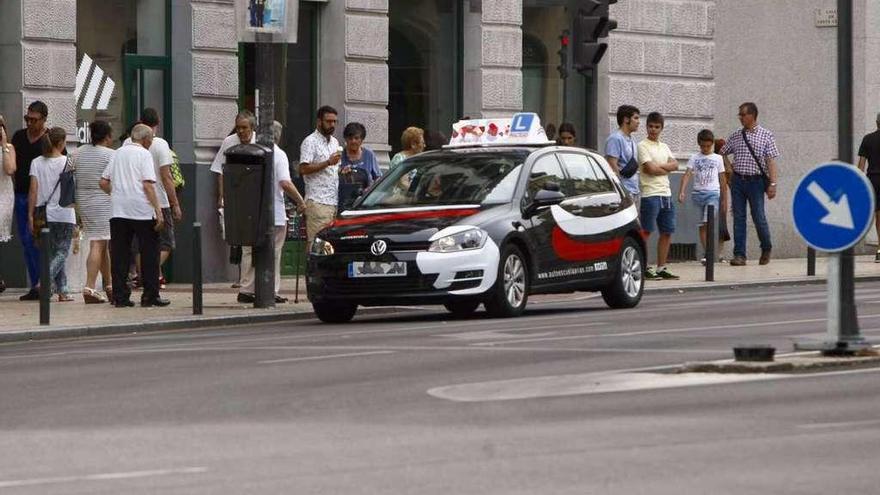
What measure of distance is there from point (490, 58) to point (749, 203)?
147 inches

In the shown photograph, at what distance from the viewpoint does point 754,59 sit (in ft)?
118

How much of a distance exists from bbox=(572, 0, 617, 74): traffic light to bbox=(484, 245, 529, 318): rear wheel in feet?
16.5

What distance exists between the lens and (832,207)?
14.2 meters

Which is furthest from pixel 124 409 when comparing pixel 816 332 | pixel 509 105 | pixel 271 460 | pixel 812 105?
pixel 812 105

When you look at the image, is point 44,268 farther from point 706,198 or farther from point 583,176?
point 706,198

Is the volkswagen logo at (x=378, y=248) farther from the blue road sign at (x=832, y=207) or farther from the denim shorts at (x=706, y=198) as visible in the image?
the denim shorts at (x=706, y=198)

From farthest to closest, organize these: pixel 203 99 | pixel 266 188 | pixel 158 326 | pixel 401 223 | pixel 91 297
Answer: pixel 203 99 < pixel 91 297 < pixel 266 188 < pixel 158 326 < pixel 401 223

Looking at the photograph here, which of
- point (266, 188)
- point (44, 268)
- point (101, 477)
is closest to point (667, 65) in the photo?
point (266, 188)

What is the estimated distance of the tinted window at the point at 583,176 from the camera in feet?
68.8

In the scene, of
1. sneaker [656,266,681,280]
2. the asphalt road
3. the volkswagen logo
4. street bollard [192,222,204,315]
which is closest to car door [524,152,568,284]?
the volkswagen logo

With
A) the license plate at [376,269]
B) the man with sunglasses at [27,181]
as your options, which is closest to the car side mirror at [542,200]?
the license plate at [376,269]

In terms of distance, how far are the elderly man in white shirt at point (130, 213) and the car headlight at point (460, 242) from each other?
3.53 m

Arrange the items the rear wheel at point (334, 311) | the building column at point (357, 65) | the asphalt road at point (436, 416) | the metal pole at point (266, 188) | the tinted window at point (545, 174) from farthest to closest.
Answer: the building column at point (357, 65), the metal pole at point (266, 188), the tinted window at point (545, 174), the rear wheel at point (334, 311), the asphalt road at point (436, 416)

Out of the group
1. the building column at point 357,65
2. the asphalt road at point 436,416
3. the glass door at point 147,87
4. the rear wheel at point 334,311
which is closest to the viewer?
the asphalt road at point 436,416
